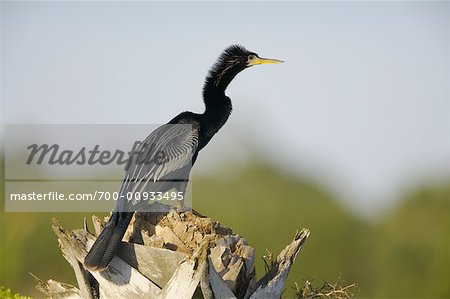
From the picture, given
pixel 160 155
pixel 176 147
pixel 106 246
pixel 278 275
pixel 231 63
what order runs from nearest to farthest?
pixel 106 246 → pixel 278 275 → pixel 160 155 → pixel 176 147 → pixel 231 63

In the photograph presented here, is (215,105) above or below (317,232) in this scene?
above

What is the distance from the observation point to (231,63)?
739 cm

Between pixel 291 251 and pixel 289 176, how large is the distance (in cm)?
1124

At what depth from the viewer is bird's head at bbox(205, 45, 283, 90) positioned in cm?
730

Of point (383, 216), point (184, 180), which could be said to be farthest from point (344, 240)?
point (184, 180)

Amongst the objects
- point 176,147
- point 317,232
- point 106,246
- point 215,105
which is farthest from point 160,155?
point 317,232

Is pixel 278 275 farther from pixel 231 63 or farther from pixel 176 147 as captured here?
pixel 231 63

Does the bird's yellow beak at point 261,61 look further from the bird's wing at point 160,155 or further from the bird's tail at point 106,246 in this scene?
the bird's tail at point 106,246

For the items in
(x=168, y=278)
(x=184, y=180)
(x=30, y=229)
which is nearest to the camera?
(x=168, y=278)

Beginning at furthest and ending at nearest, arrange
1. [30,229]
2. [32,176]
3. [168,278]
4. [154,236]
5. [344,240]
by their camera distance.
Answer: [344,240] < [30,229] < [32,176] < [154,236] < [168,278]

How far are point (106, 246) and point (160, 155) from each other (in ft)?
4.46

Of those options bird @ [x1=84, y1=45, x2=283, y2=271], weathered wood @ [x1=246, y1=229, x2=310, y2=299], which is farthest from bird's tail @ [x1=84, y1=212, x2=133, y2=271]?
weathered wood @ [x1=246, y1=229, x2=310, y2=299]

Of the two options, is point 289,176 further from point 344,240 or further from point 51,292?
point 51,292

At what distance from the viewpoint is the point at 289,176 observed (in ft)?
54.9
